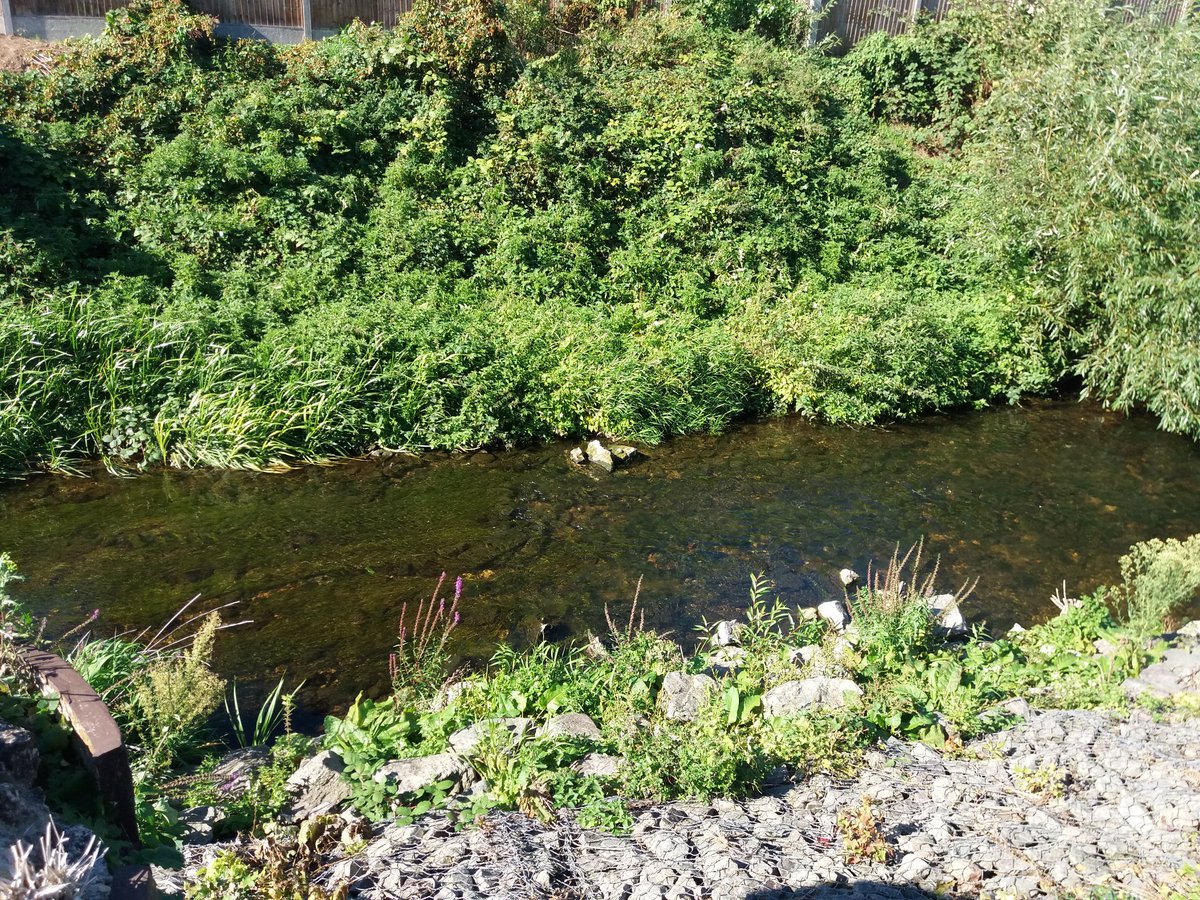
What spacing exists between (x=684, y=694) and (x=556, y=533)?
3482mm

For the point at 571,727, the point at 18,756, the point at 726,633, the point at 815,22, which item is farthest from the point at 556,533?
the point at 815,22

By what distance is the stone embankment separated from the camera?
3.94 meters

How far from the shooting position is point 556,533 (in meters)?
8.98

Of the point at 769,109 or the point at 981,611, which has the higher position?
the point at 769,109

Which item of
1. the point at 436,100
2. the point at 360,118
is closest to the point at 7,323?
the point at 360,118

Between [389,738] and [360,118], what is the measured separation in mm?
11056

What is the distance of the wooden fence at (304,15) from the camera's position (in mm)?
14359

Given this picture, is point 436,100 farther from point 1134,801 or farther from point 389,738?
point 1134,801

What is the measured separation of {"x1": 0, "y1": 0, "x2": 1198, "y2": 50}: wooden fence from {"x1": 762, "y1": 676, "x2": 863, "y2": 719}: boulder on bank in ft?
36.7

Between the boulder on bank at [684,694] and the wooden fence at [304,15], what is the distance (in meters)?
11.6

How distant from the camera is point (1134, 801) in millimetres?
4676

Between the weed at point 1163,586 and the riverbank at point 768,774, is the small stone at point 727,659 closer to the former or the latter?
the riverbank at point 768,774

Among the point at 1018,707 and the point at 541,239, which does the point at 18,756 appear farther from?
the point at 541,239

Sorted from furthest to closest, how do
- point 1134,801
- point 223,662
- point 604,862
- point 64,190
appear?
point 64,190 → point 223,662 → point 1134,801 → point 604,862
